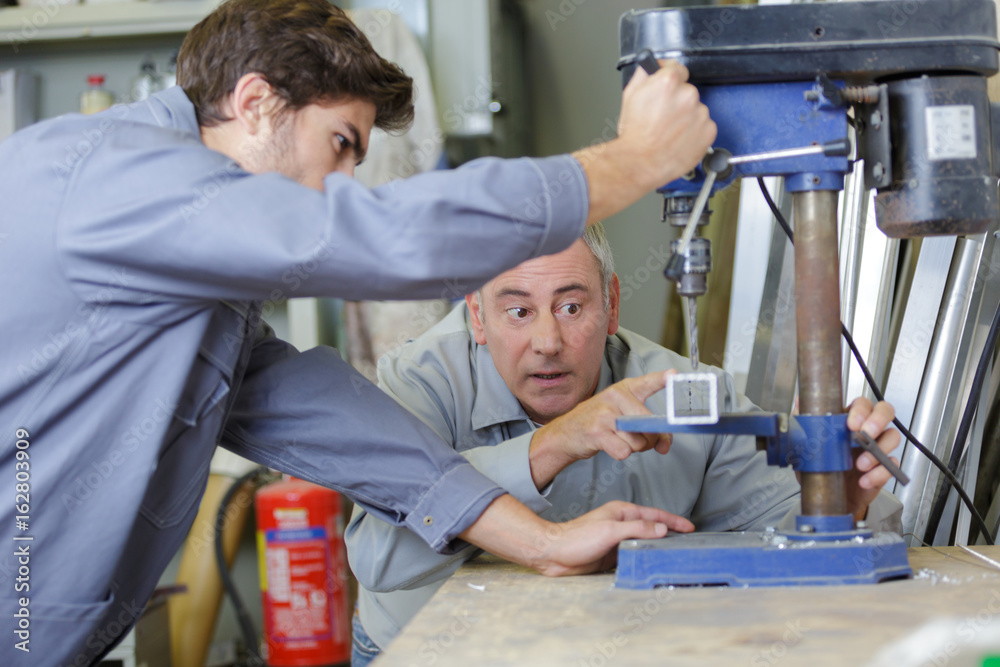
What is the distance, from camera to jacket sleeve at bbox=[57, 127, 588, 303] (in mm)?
765

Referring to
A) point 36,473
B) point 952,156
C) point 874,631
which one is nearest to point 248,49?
point 36,473

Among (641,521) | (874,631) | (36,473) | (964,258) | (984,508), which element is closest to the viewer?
(874,631)

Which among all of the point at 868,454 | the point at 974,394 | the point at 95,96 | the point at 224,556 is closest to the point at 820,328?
the point at 868,454

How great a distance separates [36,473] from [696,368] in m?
0.68

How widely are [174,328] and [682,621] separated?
1.84ft

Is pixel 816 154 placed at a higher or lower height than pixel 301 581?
higher

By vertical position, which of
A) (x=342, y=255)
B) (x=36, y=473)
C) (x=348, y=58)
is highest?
(x=348, y=58)

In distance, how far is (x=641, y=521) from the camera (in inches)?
38.9

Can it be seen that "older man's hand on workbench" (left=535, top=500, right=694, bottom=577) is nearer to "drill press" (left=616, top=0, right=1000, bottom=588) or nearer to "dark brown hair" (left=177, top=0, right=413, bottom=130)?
"drill press" (left=616, top=0, right=1000, bottom=588)

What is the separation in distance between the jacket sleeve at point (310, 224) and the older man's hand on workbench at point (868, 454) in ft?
1.23

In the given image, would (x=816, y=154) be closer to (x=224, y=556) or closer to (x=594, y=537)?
(x=594, y=537)

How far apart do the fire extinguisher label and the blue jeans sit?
2.55ft

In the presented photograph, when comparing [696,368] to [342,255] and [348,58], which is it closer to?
[342,255]

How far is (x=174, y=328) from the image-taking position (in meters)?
0.91
